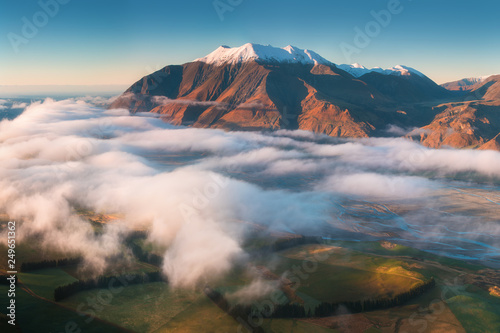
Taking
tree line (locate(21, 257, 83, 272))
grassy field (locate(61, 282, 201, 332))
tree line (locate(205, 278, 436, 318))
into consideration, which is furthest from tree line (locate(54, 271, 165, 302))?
tree line (locate(205, 278, 436, 318))

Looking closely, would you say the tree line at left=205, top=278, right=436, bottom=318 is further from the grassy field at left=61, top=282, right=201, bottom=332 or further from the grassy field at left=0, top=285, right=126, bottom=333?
the grassy field at left=0, top=285, right=126, bottom=333

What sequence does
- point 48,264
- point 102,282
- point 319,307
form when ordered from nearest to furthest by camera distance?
point 319,307
point 102,282
point 48,264

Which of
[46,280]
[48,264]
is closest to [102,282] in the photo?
[46,280]

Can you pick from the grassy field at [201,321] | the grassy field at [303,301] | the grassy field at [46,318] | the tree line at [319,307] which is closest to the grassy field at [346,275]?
the grassy field at [303,301]

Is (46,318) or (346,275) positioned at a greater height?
(346,275)

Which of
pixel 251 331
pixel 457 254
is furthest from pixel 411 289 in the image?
pixel 457 254

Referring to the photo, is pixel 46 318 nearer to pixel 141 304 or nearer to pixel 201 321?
pixel 141 304

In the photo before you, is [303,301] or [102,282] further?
[102,282]

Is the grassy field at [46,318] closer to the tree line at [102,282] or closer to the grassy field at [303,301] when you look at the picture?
the grassy field at [303,301]
